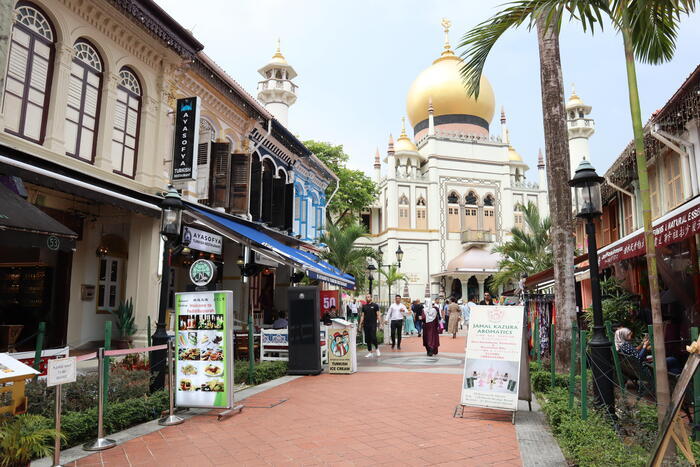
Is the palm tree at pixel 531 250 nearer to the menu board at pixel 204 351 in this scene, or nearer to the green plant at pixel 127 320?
the green plant at pixel 127 320

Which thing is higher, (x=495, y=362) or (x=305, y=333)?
(x=305, y=333)

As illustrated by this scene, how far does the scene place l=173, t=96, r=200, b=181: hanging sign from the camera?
36.3 ft

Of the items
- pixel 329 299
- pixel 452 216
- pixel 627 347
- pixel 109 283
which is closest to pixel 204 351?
pixel 627 347

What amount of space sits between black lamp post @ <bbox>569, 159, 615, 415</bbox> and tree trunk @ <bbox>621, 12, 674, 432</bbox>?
1.00 meters

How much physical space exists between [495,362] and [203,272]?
442cm

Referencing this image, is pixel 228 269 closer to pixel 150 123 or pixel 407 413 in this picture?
pixel 150 123

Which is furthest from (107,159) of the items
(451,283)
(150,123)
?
(451,283)

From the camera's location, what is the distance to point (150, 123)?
36.4 feet

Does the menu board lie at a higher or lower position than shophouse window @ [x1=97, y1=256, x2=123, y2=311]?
lower

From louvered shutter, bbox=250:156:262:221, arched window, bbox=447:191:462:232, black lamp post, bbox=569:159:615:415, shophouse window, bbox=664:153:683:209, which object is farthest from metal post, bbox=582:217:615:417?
arched window, bbox=447:191:462:232

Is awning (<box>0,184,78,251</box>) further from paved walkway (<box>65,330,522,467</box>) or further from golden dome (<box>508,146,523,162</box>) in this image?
golden dome (<box>508,146,523,162</box>)

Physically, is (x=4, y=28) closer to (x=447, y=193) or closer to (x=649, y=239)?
(x=649, y=239)

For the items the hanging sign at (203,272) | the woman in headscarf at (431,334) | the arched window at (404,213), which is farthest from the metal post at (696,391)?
the arched window at (404,213)

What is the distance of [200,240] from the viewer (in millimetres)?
11859
